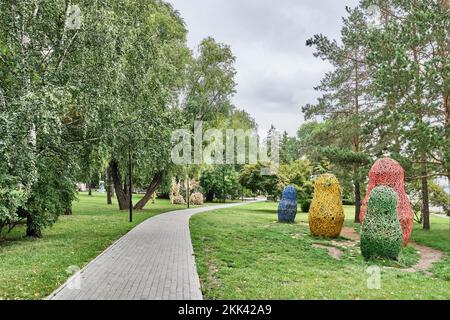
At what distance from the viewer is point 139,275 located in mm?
8352

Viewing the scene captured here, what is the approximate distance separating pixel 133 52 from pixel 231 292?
11.6 meters

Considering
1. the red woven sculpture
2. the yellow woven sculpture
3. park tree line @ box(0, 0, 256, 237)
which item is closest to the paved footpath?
park tree line @ box(0, 0, 256, 237)

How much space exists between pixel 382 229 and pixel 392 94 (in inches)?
282

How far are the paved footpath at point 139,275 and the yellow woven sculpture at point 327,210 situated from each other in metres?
5.96

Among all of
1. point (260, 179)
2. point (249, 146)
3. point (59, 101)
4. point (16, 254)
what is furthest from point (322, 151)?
point (249, 146)

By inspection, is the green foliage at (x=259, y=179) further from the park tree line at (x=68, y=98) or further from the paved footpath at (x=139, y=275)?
the paved footpath at (x=139, y=275)

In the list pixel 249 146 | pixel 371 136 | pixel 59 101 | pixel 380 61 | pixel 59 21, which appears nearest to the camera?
pixel 59 101

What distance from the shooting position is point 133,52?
15.3 meters

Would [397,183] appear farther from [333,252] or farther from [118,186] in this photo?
[118,186]

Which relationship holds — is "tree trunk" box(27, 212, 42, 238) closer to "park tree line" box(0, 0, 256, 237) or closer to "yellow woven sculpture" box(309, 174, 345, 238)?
"park tree line" box(0, 0, 256, 237)

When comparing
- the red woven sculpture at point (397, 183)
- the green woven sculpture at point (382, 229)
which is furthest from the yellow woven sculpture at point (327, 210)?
the green woven sculpture at point (382, 229)

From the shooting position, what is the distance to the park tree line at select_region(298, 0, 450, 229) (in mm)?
14094

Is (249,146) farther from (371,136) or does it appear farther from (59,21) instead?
(59,21)

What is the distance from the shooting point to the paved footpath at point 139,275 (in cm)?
688
